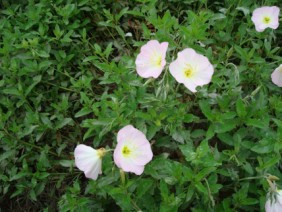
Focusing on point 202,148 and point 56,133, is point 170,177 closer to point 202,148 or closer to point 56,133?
point 202,148

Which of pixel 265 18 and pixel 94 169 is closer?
pixel 94 169

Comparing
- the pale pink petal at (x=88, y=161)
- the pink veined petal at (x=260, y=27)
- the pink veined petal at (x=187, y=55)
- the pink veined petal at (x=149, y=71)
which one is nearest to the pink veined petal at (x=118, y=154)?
the pale pink petal at (x=88, y=161)

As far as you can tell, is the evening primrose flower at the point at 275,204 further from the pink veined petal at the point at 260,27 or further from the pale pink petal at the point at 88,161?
the pink veined petal at the point at 260,27

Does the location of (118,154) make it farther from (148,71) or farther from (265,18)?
(265,18)

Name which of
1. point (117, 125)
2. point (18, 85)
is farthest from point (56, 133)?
point (117, 125)

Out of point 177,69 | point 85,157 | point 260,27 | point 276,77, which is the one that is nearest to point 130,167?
point 85,157

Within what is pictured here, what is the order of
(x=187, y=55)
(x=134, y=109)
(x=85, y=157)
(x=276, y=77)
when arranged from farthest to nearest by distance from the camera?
(x=276, y=77) < (x=134, y=109) < (x=187, y=55) < (x=85, y=157)

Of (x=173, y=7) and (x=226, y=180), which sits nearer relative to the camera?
(x=226, y=180)

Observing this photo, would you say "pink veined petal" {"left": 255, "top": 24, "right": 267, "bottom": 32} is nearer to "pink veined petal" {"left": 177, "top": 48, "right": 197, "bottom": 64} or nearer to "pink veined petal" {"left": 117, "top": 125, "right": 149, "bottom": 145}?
"pink veined petal" {"left": 177, "top": 48, "right": 197, "bottom": 64}
